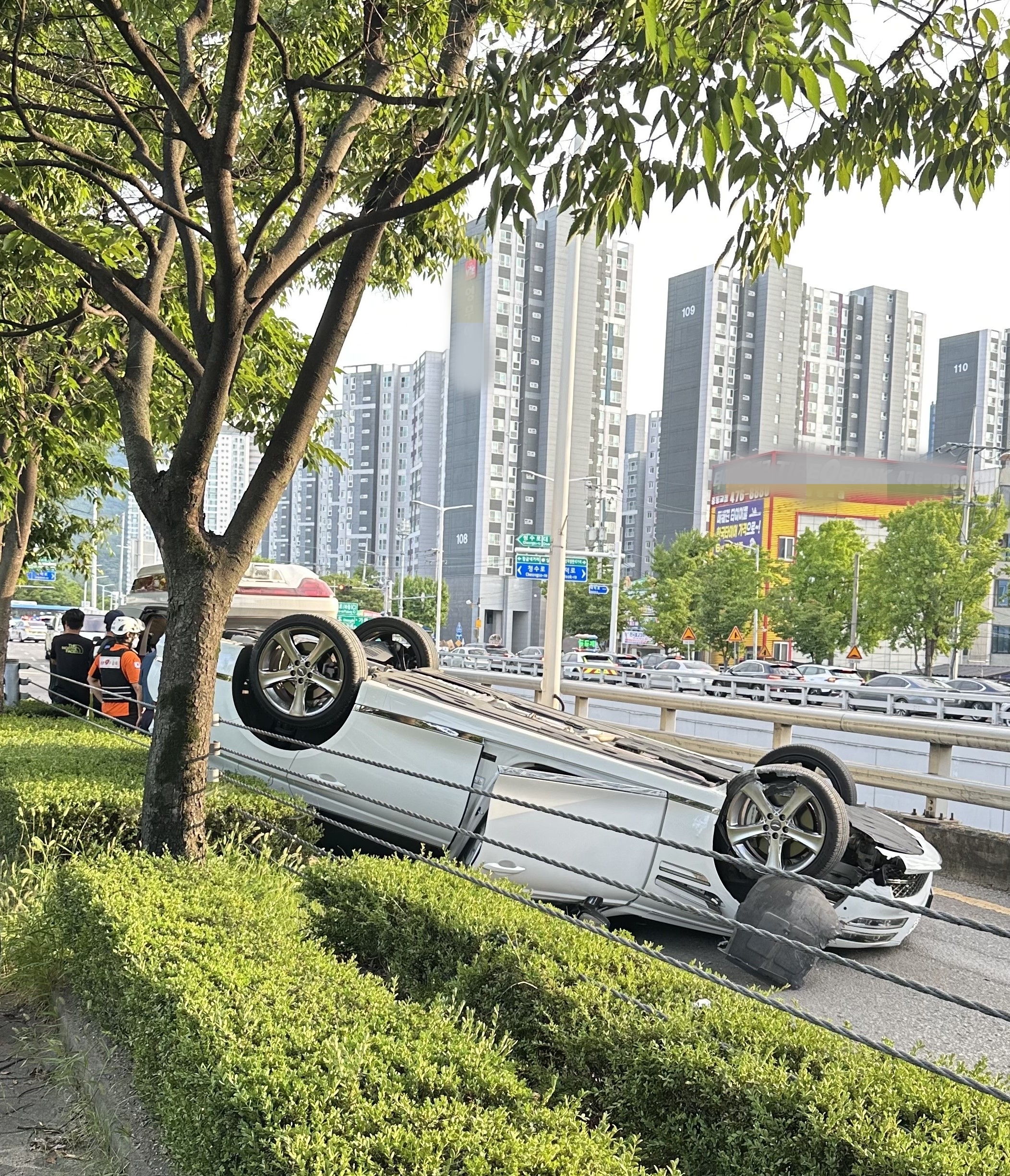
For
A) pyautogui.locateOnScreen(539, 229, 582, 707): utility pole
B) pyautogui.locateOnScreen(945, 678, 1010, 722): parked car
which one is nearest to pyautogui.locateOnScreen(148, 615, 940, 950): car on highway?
pyautogui.locateOnScreen(539, 229, 582, 707): utility pole

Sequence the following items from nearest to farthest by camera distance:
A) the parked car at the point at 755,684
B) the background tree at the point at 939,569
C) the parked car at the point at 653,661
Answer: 1. the parked car at the point at 755,684
2. the background tree at the point at 939,569
3. the parked car at the point at 653,661

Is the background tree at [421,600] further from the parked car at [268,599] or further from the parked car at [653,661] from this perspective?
the parked car at [268,599]

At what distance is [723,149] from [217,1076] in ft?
8.98

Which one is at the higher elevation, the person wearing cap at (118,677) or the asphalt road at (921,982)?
the person wearing cap at (118,677)

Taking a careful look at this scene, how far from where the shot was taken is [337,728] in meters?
6.84

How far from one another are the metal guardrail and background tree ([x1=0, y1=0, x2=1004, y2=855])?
310 centimetres

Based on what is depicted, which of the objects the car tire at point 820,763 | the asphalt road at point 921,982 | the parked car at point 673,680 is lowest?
the parked car at point 673,680

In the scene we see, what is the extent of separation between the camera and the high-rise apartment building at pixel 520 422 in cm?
11012

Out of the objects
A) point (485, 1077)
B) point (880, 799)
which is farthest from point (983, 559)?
point (485, 1077)

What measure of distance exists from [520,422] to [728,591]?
162 feet

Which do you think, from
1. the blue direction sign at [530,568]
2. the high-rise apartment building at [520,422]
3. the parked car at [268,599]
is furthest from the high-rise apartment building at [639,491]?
the parked car at [268,599]

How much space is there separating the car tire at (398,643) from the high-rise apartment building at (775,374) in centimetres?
10468

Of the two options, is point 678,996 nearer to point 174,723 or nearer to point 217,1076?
point 217,1076

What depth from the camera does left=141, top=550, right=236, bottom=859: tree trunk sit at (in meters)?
5.11
